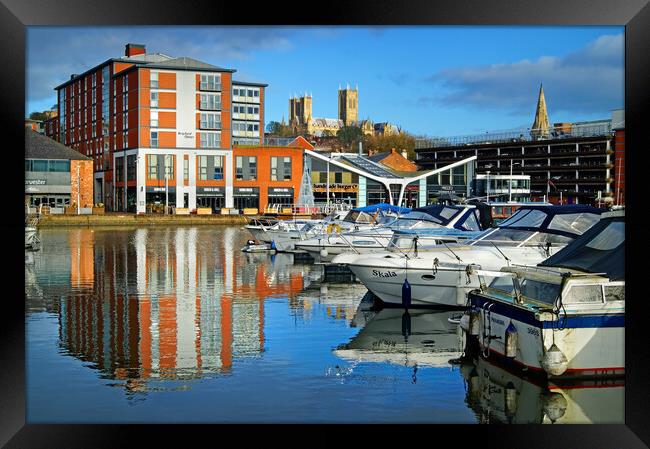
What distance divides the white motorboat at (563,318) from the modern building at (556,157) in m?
Answer: 67.8

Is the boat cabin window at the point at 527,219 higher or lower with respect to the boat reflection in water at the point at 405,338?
higher

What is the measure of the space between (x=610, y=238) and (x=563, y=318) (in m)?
2.86

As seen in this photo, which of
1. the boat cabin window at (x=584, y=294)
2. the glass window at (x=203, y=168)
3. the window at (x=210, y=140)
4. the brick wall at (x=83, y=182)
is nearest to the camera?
the boat cabin window at (x=584, y=294)

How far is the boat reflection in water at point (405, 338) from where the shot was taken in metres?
15.0

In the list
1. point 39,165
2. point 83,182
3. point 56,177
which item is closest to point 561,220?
point 39,165

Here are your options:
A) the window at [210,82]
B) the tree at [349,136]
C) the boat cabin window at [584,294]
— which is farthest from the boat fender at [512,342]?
the tree at [349,136]

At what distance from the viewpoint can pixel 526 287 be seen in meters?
13.7

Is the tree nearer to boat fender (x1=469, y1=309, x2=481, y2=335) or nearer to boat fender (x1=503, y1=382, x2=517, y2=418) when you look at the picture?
boat fender (x1=469, y1=309, x2=481, y2=335)

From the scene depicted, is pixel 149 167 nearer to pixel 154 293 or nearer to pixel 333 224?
pixel 333 224

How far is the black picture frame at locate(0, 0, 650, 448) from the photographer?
8383mm

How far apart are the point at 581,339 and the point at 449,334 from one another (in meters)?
5.14

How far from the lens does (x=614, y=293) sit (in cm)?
1284

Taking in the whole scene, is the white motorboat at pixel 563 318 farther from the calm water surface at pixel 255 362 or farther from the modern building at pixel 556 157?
the modern building at pixel 556 157
